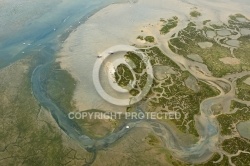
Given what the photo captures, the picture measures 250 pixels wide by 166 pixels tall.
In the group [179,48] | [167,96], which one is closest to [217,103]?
[167,96]

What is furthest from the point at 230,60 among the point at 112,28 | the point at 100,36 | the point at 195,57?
the point at 100,36

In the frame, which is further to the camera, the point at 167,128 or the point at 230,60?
the point at 230,60

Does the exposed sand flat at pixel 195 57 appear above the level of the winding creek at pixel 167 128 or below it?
above

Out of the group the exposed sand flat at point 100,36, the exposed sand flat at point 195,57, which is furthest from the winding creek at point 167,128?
the exposed sand flat at point 100,36

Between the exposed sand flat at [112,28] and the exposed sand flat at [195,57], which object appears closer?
the exposed sand flat at [112,28]

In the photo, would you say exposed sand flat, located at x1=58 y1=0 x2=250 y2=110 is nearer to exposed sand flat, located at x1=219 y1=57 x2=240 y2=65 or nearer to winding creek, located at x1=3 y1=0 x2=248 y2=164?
winding creek, located at x1=3 y1=0 x2=248 y2=164

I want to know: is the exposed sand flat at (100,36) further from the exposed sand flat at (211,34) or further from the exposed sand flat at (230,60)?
the exposed sand flat at (230,60)

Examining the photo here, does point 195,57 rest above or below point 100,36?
below

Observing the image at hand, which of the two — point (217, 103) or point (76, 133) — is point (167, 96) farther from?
point (76, 133)

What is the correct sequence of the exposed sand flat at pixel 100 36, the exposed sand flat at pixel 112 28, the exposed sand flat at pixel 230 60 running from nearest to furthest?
the exposed sand flat at pixel 100 36
the exposed sand flat at pixel 112 28
the exposed sand flat at pixel 230 60

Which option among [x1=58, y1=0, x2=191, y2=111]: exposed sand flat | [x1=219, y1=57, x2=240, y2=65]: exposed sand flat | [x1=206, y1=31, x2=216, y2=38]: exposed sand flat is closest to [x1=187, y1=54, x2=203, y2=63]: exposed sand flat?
[x1=219, y1=57, x2=240, y2=65]: exposed sand flat

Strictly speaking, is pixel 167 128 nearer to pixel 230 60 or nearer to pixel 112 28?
pixel 230 60
